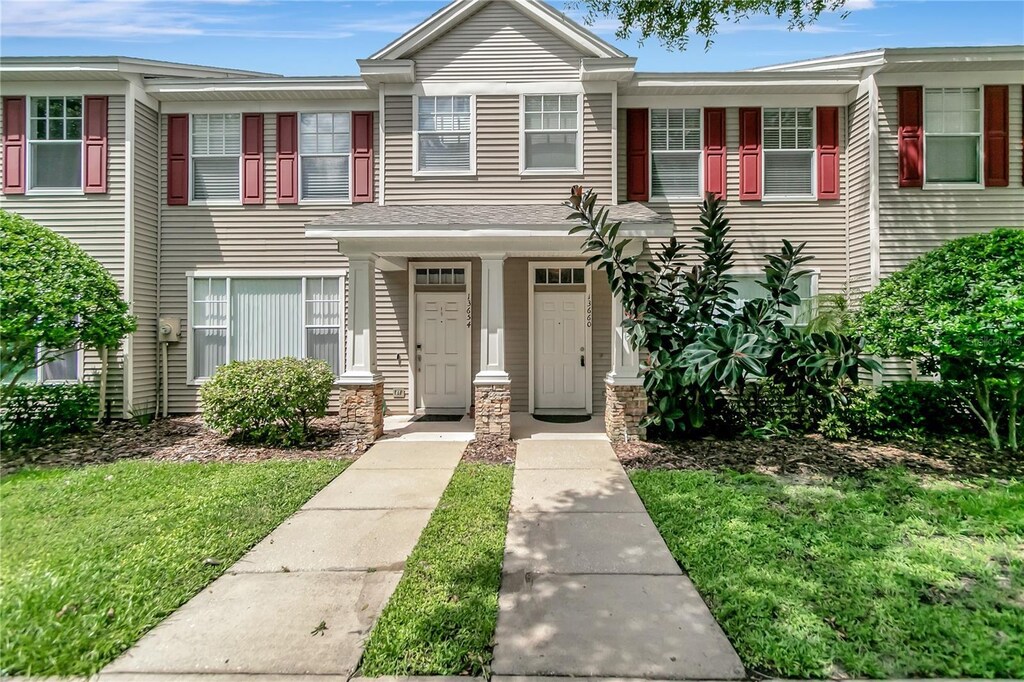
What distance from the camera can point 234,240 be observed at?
8484 millimetres

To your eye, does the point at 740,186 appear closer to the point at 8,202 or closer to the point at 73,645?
the point at 73,645

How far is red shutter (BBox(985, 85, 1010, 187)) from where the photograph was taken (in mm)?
7711

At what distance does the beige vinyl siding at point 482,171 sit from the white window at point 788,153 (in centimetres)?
365

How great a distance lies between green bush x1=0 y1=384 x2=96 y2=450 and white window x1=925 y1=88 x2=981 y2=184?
13.9 metres

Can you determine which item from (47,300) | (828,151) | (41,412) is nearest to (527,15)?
(828,151)

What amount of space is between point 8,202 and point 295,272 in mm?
4837

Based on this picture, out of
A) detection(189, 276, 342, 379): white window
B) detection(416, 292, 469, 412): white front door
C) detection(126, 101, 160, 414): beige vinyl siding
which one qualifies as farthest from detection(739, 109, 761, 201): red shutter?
detection(126, 101, 160, 414): beige vinyl siding

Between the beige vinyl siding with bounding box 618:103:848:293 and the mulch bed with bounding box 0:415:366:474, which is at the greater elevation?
the beige vinyl siding with bounding box 618:103:848:293

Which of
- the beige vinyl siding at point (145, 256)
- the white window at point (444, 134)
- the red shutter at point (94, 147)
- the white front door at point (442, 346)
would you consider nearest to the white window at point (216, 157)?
the beige vinyl siding at point (145, 256)

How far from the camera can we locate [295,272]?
8477 mm

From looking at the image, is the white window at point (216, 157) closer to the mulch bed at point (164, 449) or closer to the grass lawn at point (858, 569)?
the mulch bed at point (164, 449)

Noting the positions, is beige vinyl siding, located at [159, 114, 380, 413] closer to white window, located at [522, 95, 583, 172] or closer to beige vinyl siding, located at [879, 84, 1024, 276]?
white window, located at [522, 95, 583, 172]

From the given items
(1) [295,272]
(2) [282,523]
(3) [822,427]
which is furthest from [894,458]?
(1) [295,272]

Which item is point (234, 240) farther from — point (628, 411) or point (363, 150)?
point (628, 411)
